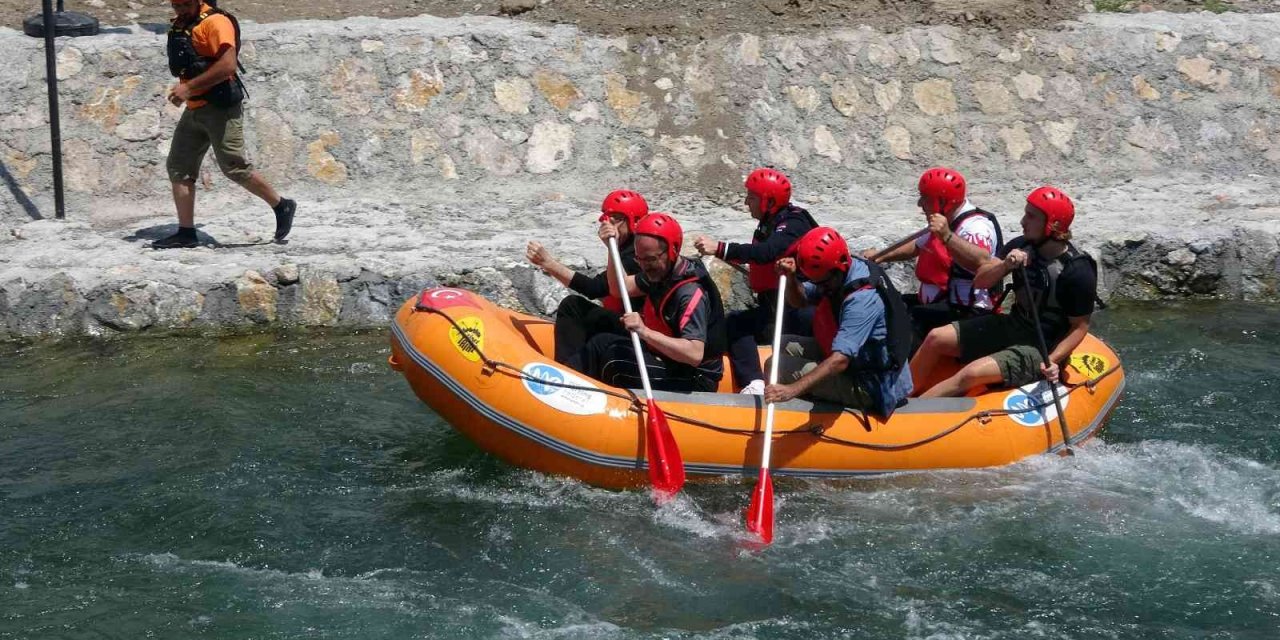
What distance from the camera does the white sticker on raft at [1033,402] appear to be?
24.9 ft

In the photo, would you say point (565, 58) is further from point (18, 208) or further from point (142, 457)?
point (142, 457)

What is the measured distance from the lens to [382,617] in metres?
6.10

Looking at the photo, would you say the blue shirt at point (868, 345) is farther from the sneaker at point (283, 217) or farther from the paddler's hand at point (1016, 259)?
the sneaker at point (283, 217)

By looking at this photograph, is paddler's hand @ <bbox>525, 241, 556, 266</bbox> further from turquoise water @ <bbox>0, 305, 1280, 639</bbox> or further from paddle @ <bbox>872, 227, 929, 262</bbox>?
paddle @ <bbox>872, 227, 929, 262</bbox>

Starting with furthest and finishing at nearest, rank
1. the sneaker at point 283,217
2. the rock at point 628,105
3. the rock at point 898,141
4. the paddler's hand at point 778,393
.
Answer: the rock at point 898,141 → the rock at point 628,105 → the sneaker at point 283,217 → the paddler's hand at point 778,393

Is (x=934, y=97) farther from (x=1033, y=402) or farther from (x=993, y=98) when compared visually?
(x=1033, y=402)

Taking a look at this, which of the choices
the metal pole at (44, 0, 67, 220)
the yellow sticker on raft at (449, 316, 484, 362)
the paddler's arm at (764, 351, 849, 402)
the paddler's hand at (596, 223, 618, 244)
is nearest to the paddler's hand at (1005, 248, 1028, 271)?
the paddler's arm at (764, 351, 849, 402)

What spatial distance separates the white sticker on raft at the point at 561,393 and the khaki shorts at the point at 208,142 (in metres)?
3.66

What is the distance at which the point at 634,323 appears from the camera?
7.25 meters

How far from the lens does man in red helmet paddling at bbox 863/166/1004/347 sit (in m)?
7.68

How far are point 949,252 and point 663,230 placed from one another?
1.64 metres

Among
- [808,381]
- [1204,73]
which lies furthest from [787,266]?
[1204,73]

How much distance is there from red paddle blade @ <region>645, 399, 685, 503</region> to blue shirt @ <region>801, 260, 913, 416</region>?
925mm

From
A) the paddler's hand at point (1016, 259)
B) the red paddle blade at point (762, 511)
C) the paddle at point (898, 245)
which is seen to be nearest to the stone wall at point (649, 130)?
the paddle at point (898, 245)
